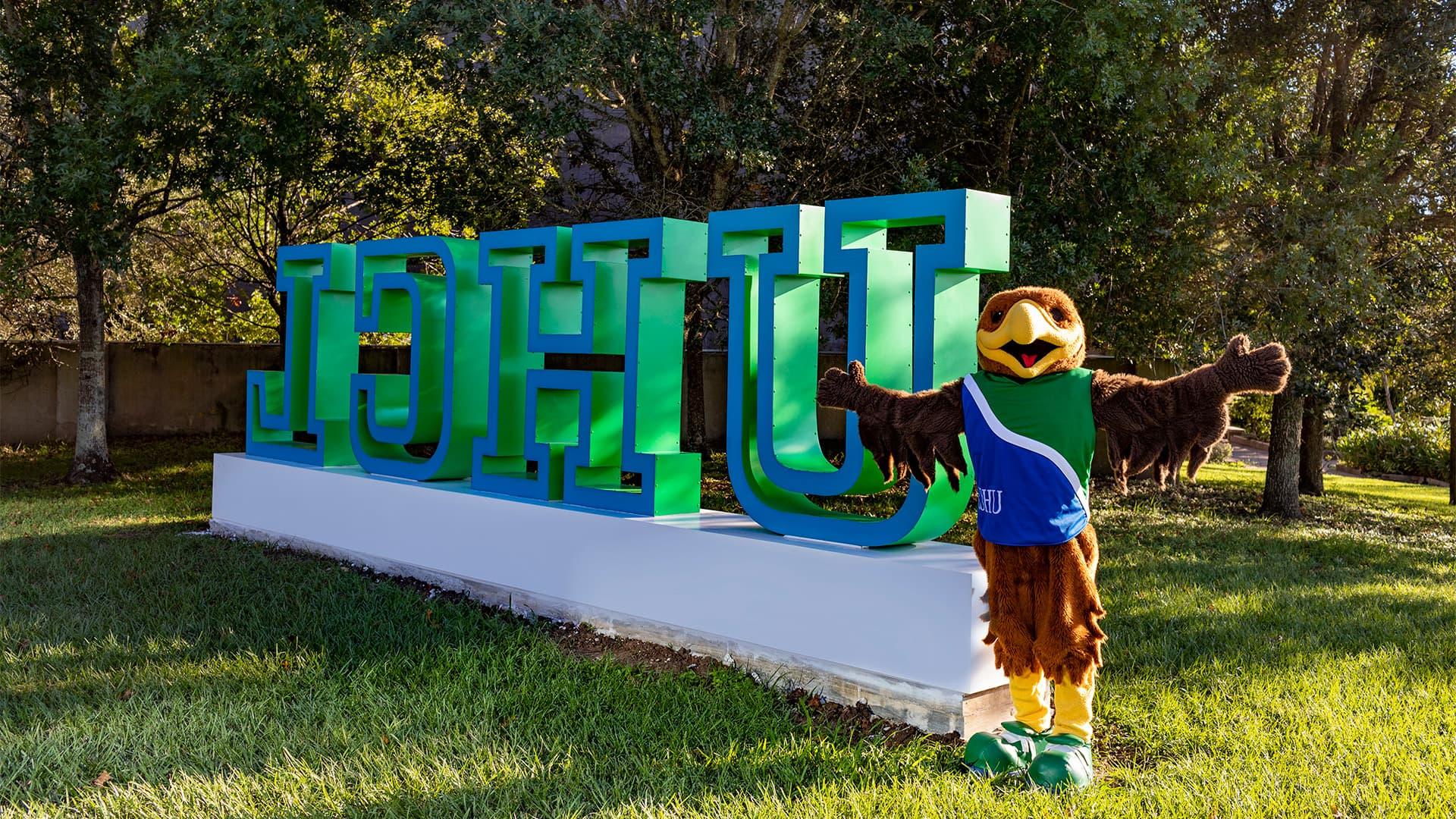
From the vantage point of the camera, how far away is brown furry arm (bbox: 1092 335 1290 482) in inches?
165

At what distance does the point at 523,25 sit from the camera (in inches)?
351

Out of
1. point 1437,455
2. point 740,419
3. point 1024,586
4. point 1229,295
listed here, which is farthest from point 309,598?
point 1437,455

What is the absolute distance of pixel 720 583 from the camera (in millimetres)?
5793

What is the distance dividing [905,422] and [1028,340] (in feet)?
2.40

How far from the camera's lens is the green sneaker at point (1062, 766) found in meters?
4.28

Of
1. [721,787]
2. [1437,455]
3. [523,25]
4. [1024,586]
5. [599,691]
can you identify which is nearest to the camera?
[721,787]

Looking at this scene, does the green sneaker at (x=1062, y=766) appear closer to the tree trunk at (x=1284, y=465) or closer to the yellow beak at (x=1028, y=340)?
the yellow beak at (x=1028, y=340)

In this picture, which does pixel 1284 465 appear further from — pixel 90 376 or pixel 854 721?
pixel 90 376

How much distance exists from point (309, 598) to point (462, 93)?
213 inches

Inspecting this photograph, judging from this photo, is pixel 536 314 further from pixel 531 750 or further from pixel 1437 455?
pixel 1437 455

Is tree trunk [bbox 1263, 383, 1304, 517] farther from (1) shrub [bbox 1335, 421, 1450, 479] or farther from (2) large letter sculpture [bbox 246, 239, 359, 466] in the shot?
(2) large letter sculpture [bbox 246, 239, 359, 466]

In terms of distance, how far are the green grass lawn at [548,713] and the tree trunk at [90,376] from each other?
522cm

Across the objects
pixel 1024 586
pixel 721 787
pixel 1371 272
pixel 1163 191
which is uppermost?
pixel 1163 191

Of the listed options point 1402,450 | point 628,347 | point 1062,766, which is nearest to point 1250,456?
point 1402,450
